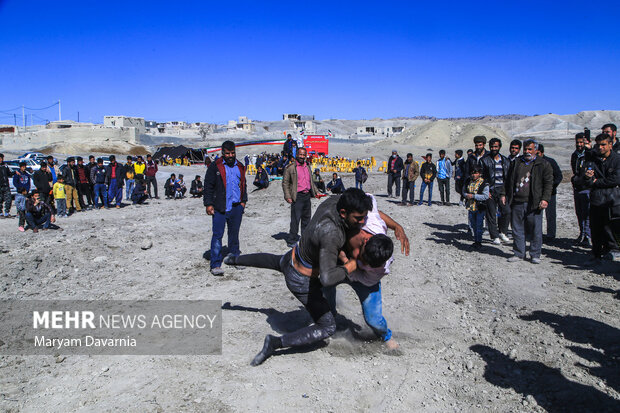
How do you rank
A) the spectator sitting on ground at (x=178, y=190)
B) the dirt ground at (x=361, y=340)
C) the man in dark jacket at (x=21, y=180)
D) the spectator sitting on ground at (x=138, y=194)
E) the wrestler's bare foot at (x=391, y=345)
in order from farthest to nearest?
the spectator sitting on ground at (x=178, y=190), the spectator sitting on ground at (x=138, y=194), the man in dark jacket at (x=21, y=180), the wrestler's bare foot at (x=391, y=345), the dirt ground at (x=361, y=340)

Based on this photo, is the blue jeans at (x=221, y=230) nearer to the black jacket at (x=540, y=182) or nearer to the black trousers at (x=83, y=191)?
the black jacket at (x=540, y=182)

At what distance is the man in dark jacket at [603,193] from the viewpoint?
6273 mm

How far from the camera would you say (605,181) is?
20.7 feet

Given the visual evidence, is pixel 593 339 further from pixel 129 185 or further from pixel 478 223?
pixel 129 185

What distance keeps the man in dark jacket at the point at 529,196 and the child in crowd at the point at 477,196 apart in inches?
23.1

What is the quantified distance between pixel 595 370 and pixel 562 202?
1091 centimetres

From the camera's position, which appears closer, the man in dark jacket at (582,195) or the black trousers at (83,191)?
the man in dark jacket at (582,195)

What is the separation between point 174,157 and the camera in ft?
139

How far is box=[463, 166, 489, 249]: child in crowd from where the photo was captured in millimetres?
7645

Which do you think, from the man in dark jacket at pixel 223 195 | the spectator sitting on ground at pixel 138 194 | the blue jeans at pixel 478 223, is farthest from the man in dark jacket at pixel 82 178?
the blue jeans at pixel 478 223

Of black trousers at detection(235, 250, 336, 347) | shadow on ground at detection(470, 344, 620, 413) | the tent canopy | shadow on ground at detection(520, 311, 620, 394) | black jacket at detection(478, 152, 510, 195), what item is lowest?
shadow on ground at detection(470, 344, 620, 413)

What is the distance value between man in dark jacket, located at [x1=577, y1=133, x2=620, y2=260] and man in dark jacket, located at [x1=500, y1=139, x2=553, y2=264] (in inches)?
24.0

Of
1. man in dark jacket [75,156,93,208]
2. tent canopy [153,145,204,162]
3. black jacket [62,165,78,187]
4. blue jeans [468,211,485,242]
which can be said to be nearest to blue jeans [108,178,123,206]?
man in dark jacket [75,156,93,208]

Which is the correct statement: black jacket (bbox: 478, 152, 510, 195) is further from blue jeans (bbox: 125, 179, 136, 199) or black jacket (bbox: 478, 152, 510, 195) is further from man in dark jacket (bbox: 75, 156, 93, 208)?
blue jeans (bbox: 125, 179, 136, 199)
